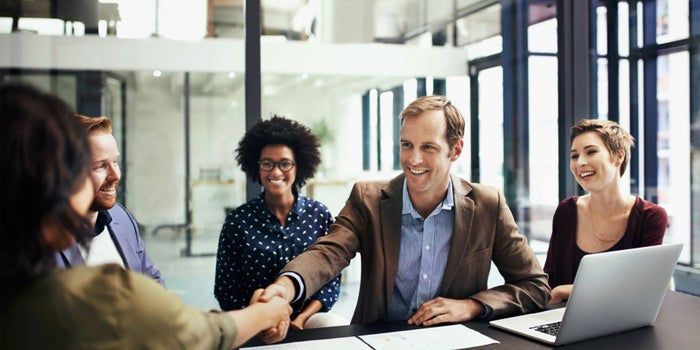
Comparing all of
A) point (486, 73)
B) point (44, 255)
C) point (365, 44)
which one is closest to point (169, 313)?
point (44, 255)

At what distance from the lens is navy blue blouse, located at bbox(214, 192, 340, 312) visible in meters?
2.63

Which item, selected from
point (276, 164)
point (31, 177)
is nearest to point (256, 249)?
point (276, 164)

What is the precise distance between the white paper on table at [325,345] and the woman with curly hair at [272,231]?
92cm

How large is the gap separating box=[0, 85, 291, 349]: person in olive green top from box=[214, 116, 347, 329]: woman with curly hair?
160cm

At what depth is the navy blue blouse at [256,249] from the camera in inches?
104

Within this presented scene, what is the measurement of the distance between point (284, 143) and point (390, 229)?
103 cm

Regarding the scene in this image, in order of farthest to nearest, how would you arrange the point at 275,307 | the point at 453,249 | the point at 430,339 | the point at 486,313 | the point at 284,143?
the point at 284,143 → the point at 453,249 → the point at 486,313 → the point at 430,339 → the point at 275,307

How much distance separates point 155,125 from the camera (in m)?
3.83

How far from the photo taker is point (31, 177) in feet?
2.84

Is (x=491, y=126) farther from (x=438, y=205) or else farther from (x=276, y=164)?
(x=438, y=205)

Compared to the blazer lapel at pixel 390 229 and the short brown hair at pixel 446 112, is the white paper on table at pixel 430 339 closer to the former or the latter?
the blazer lapel at pixel 390 229

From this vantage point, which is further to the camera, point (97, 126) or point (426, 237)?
point (97, 126)

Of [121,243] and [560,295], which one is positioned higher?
[121,243]

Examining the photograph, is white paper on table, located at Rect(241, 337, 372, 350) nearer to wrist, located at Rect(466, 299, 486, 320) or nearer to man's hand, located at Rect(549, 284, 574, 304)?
wrist, located at Rect(466, 299, 486, 320)
